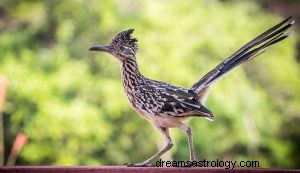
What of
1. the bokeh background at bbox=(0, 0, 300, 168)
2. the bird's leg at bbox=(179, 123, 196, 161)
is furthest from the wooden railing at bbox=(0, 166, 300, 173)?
the bokeh background at bbox=(0, 0, 300, 168)

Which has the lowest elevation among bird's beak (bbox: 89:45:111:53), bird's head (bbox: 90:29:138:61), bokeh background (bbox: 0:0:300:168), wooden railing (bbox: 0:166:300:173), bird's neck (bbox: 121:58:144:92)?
wooden railing (bbox: 0:166:300:173)

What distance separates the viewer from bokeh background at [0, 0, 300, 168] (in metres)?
7.89

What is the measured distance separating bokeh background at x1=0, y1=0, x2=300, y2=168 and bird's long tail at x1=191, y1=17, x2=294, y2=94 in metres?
5.15

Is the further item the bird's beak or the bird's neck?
the bird's neck

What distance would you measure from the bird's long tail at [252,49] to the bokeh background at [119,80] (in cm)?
515

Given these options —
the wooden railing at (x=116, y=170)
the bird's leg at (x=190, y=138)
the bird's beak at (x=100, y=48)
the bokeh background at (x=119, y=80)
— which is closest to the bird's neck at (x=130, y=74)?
the bird's beak at (x=100, y=48)

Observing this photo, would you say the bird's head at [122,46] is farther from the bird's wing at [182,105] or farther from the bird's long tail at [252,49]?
the bird's long tail at [252,49]

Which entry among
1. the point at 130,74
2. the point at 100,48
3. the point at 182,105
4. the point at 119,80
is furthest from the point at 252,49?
the point at 119,80

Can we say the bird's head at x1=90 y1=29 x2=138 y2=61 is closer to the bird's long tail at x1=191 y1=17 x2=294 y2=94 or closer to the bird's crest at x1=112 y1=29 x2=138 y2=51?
the bird's crest at x1=112 y1=29 x2=138 y2=51

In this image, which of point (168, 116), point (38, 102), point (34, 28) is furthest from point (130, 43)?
point (34, 28)

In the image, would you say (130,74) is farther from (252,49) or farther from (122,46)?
(252,49)

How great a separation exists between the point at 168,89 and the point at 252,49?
1.18 feet

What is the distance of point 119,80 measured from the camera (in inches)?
318

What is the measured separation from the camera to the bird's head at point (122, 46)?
2.53 metres
